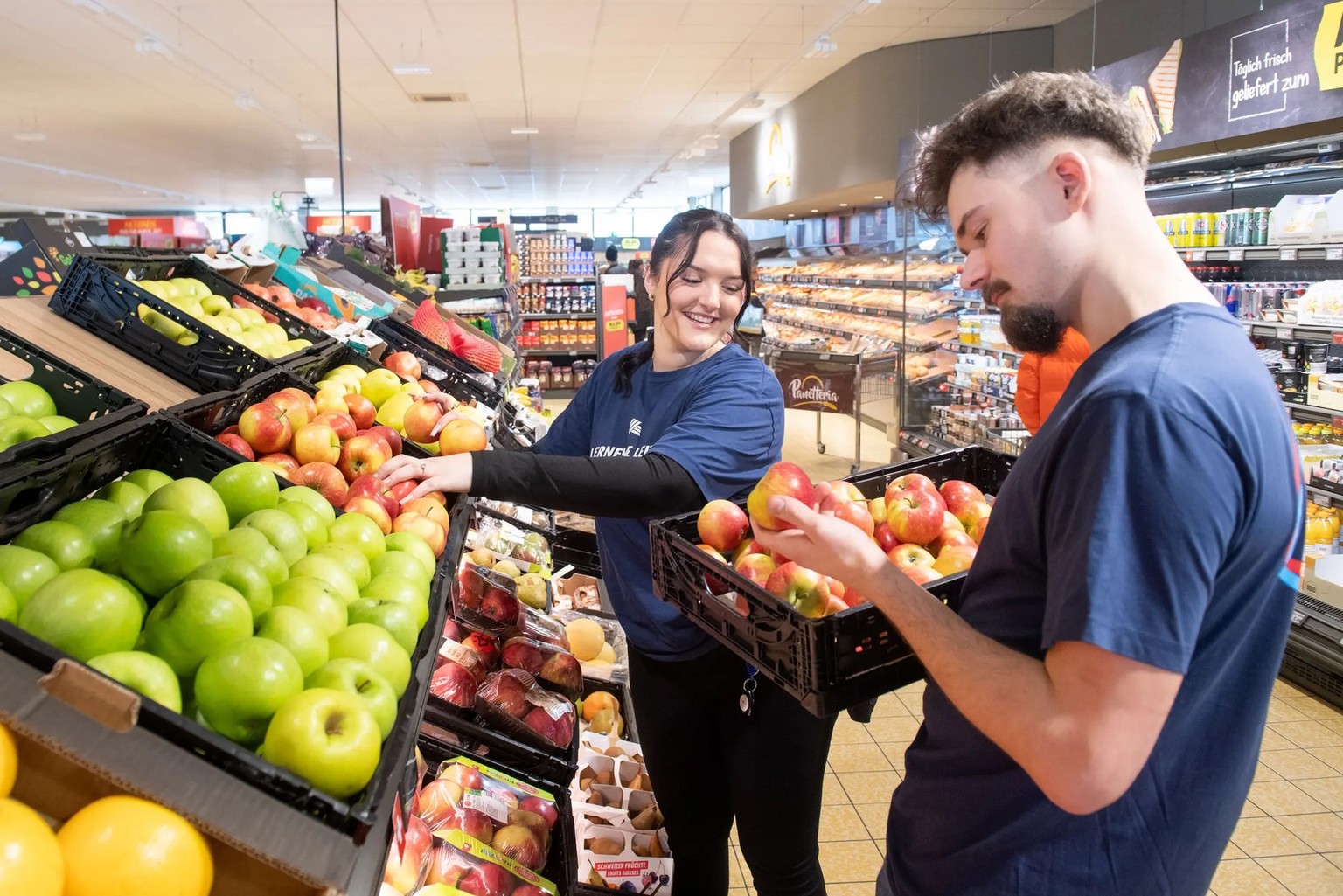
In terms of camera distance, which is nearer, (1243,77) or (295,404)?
(295,404)

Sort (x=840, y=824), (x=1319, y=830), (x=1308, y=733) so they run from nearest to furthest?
(x=1319, y=830), (x=840, y=824), (x=1308, y=733)

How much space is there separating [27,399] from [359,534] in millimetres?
659

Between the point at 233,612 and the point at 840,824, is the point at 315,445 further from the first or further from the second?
the point at 840,824

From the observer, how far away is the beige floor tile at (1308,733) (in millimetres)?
3514

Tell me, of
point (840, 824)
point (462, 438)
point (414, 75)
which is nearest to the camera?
point (462, 438)

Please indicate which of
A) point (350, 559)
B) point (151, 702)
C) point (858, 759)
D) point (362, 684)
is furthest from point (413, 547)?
point (858, 759)

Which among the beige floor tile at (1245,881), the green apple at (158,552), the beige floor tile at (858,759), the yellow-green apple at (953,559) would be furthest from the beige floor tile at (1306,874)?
the green apple at (158,552)

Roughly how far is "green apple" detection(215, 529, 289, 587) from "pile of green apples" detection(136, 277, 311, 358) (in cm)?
134

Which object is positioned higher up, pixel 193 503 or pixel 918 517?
pixel 193 503

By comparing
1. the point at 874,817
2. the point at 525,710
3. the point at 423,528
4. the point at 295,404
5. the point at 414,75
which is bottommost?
the point at 874,817

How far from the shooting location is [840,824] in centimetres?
306

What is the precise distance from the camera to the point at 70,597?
913 millimetres

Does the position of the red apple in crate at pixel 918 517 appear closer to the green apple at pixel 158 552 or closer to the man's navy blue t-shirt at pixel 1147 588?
the man's navy blue t-shirt at pixel 1147 588

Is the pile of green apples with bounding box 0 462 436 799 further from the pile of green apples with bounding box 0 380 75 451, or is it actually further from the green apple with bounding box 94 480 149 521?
the pile of green apples with bounding box 0 380 75 451
